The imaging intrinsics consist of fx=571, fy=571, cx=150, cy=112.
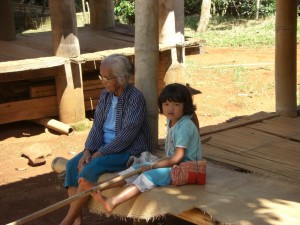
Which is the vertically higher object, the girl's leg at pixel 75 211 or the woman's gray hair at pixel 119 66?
the woman's gray hair at pixel 119 66

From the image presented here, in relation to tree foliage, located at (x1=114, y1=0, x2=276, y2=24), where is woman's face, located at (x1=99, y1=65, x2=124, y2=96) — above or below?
below

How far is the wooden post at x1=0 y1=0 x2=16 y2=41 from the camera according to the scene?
400 inches

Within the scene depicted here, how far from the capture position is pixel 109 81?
14.4ft

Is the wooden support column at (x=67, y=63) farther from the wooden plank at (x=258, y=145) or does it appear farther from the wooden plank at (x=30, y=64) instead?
the wooden plank at (x=258, y=145)

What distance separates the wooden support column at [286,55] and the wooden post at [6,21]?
18.0 feet

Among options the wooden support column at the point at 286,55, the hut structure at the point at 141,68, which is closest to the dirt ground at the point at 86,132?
the hut structure at the point at 141,68

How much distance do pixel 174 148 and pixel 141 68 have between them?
3.00 feet

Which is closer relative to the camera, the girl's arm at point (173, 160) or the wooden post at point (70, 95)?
the girl's arm at point (173, 160)

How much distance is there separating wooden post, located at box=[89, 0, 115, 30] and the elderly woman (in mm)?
6546

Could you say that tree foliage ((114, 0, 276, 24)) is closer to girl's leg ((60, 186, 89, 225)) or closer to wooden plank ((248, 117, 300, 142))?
wooden plank ((248, 117, 300, 142))

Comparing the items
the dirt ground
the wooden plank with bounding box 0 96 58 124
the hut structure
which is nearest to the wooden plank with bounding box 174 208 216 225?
the hut structure

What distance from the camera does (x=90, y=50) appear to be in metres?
9.38

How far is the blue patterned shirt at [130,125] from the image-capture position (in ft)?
14.4

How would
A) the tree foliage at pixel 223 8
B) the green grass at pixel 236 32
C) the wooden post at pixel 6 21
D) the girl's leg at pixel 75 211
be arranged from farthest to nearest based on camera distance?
1. the tree foliage at pixel 223 8
2. the green grass at pixel 236 32
3. the wooden post at pixel 6 21
4. the girl's leg at pixel 75 211
